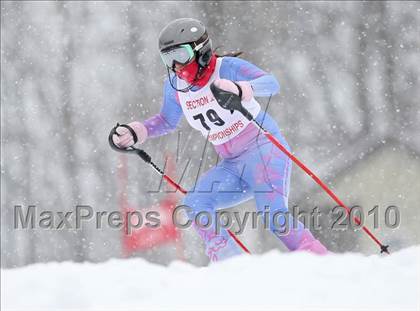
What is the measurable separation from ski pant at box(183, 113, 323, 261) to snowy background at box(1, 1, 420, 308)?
16.6ft

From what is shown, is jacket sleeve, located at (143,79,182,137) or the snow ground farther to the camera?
jacket sleeve, located at (143,79,182,137)

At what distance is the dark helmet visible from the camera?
157 inches

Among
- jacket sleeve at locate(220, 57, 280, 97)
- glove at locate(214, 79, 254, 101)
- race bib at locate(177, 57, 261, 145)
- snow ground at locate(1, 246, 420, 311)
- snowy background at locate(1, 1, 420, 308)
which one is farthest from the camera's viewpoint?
snowy background at locate(1, 1, 420, 308)

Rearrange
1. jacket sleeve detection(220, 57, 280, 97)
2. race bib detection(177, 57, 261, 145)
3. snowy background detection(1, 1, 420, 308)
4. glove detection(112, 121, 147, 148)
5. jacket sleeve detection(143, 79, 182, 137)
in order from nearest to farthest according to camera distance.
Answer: jacket sleeve detection(220, 57, 280, 97) → race bib detection(177, 57, 261, 145) → glove detection(112, 121, 147, 148) → jacket sleeve detection(143, 79, 182, 137) → snowy background detection(1, 1, 420, 308)

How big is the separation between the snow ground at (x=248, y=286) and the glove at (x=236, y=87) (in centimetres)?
100

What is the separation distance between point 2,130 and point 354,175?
659 cm

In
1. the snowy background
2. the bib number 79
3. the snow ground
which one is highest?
the snowy background

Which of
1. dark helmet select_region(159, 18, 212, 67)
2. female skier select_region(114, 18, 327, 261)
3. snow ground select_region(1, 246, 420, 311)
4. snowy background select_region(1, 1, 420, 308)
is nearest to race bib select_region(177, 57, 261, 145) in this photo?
female skier select_region(114, 18, 327, 261)

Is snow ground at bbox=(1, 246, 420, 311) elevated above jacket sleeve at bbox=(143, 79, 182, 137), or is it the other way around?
jacket sleeve at bbox=(143, 79, 182, 137)

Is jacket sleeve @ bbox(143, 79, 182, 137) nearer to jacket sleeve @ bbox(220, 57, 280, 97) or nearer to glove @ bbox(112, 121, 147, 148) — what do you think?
glove @ bbox(112, 121, 147, 148)

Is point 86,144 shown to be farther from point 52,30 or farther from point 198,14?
point 198,14

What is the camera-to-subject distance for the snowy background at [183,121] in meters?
9.31

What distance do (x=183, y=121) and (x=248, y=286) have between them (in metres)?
6.55

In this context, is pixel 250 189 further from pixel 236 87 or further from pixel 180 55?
pixel 180 55
